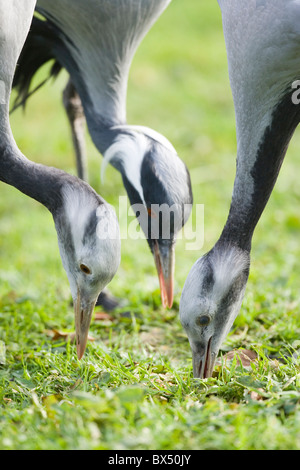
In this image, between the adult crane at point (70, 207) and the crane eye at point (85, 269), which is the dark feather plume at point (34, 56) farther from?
the crane eye at point (85, 269)

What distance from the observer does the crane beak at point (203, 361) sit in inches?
135

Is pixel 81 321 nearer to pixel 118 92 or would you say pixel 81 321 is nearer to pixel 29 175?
pixel 29 175

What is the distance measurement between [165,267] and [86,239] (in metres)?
0.94

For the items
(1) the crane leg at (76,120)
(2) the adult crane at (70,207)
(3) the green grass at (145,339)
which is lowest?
(3) the green grass at (145,339)

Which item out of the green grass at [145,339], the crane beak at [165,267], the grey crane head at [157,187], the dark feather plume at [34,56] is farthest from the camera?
the dark feather plume at [34,56]

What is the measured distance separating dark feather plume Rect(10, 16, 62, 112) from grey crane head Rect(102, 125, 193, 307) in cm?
89

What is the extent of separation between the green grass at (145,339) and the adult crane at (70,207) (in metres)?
0.41

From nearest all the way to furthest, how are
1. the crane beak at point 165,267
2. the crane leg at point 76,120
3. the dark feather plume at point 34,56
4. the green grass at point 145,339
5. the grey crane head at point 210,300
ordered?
1. the green grass at point 145,339
2. the grey crane head at point 210,300
3. the crane beak at point 165,267
4. the dark feather plume at point 34,56
5. the crane leg at point 76,120

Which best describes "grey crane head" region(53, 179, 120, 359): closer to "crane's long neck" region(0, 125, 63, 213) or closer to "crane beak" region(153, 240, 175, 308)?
"crane's long neck" region(0, 125, 63, 213)

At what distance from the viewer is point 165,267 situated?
4.23 meters

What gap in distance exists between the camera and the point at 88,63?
4.62 metres

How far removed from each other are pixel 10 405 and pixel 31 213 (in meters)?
3.96

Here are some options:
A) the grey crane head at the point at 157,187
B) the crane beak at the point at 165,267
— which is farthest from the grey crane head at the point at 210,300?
the crane beak at the point at 165,267

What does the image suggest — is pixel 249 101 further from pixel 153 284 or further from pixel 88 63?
pixel 153 284
